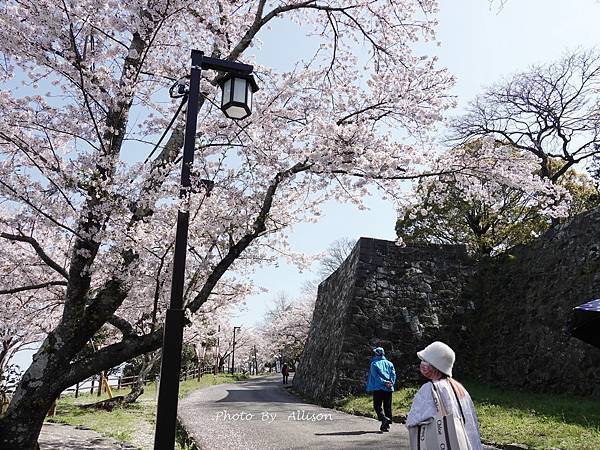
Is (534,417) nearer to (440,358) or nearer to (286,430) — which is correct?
(286,430)

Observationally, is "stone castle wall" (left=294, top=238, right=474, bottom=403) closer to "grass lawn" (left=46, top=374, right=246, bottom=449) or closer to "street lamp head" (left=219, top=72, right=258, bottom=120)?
"grass lawn" (left=46, top=374, right=246, bottom=449)

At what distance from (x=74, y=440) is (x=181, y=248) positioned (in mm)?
5939

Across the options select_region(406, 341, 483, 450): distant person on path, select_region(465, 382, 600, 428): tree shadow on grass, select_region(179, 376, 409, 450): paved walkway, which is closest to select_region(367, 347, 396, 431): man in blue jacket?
select_region(179, 376, 409, 450): paved walkway

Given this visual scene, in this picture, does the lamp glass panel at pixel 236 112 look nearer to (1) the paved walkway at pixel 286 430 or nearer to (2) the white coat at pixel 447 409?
(2) the white coat at pixel 447 409

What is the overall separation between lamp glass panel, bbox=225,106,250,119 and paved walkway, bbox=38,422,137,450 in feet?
18.5

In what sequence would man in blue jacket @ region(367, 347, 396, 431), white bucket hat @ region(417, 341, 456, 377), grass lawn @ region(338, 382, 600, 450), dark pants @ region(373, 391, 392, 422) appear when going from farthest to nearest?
dark pants @ region(373, 391, 392, 422) → man in blue jacket @ region(367, 347, 396, 431) → grass lawn @ region(338, 382, 600, 450) → white bucket hat @ region(417, 341, 456, 377)

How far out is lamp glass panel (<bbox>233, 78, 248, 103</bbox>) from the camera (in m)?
4.98

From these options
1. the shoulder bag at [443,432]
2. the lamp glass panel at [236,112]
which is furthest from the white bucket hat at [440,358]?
the lamp glass panel at [236,112]

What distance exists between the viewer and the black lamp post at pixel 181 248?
3990 mm

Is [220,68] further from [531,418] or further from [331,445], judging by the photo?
[531,418]

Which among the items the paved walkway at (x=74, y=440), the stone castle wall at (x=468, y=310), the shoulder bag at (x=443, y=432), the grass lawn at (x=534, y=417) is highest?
the stone castle wall at (x=468, y=310)

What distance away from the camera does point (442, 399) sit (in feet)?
10.6

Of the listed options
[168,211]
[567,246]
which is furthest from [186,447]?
[567,246]

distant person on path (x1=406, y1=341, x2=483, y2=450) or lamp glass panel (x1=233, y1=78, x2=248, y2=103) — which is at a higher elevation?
lamp glass panel (x1=233, y1=78, x2=248, y2=103)
